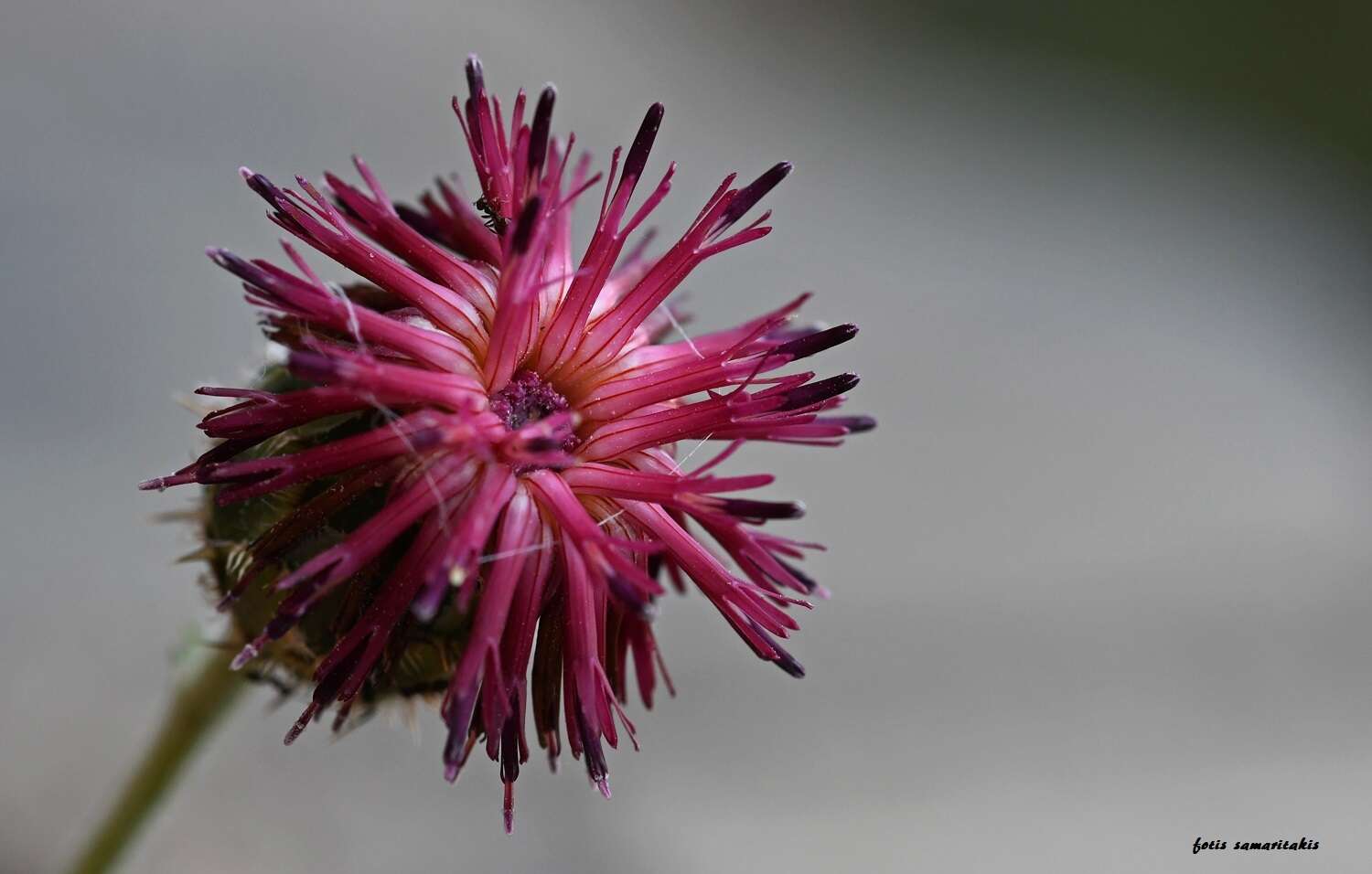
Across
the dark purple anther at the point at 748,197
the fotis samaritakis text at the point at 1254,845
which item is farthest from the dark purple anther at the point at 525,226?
the fotis samaritakis text at the point at 1254,845

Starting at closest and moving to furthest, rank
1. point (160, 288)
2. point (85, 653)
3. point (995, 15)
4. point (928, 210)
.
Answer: point (85, 653) < point (160, 288) < point (928, 210) < point (995, 15)

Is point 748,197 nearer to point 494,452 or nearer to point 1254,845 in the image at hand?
point 494,452

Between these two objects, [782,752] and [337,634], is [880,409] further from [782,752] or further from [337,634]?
[337,634]

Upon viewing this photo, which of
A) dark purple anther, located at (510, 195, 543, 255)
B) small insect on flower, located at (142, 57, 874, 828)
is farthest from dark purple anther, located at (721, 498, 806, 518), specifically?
dark purple anther, located at (510, 195, 543, 255)

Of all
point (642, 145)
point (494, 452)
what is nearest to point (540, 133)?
point (642, 145)

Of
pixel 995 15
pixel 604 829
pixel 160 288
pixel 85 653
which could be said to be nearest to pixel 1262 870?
pixel 604 829

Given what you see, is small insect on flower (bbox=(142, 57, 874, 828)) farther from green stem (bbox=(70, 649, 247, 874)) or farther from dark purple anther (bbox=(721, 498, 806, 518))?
green stem (bbox=(70, 649, 247, 874))
